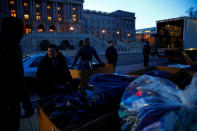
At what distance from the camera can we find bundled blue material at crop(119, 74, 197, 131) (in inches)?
45.7

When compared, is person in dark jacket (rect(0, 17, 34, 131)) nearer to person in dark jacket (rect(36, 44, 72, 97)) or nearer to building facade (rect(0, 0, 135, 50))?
person in dark jacket (rect(36, 44, 72, 97))

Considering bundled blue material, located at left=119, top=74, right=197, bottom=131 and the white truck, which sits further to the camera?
the white truck

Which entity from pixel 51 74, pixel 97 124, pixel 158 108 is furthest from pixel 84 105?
pixel 51 74

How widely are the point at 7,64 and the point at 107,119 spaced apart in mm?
1175

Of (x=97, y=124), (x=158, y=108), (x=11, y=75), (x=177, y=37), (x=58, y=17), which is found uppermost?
(x=58, y=17)

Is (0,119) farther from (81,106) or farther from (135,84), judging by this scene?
(135,84)

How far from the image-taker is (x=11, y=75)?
1.43 meters

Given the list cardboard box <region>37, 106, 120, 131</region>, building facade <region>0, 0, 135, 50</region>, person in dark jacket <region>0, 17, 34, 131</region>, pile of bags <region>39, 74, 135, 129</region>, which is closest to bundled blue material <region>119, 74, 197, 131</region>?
cardboard box <region>37, 106, 120, 131</region>

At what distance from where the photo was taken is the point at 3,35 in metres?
1.44

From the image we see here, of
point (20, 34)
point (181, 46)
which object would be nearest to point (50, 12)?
point (181, 46)

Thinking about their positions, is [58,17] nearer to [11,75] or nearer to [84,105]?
[11,75]

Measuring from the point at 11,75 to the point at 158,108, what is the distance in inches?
58.9

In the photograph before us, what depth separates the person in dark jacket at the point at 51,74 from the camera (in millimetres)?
2936

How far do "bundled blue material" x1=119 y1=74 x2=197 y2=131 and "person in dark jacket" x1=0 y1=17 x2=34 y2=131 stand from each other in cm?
111
